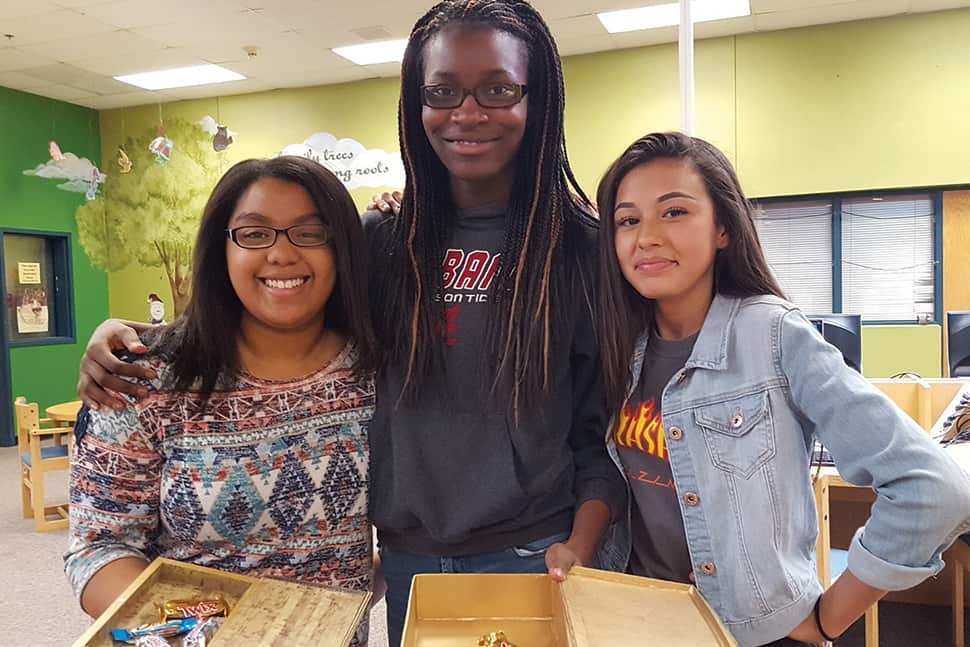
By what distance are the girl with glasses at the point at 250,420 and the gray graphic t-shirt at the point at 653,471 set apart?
1.40 ft

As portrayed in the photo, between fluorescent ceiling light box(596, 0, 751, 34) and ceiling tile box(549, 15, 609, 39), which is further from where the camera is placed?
ceiling tile box(549, 15, 609, 39)

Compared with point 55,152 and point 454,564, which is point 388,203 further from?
point 55,152

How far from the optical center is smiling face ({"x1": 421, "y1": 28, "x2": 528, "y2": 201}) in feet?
3.96

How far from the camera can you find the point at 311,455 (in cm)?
112

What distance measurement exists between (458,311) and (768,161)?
5.86 m

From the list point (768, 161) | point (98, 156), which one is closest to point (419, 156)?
point (768, 161)

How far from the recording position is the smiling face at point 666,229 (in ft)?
3.74

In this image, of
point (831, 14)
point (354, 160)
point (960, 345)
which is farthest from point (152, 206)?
point (960, 345)

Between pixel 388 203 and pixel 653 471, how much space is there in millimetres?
710

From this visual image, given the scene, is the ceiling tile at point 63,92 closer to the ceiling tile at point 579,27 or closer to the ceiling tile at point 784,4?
the ceiling tile at point 579,27

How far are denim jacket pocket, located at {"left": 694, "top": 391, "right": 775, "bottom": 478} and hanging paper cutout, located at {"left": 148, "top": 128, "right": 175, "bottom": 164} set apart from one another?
7.52 m

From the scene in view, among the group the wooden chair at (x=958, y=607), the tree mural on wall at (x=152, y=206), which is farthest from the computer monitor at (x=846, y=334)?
the tree mural on wall at (x=152, y=206)

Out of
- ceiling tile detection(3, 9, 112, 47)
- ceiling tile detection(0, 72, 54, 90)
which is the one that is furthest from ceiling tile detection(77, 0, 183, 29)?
ceiling tile detection(0, 72, 54, 90)

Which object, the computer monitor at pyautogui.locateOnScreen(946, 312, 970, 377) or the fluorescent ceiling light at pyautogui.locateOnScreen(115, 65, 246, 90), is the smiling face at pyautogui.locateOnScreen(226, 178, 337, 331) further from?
the fluorescent ceiling light at pyautogui.locateOnScreen(115, 65, 246, 90)
